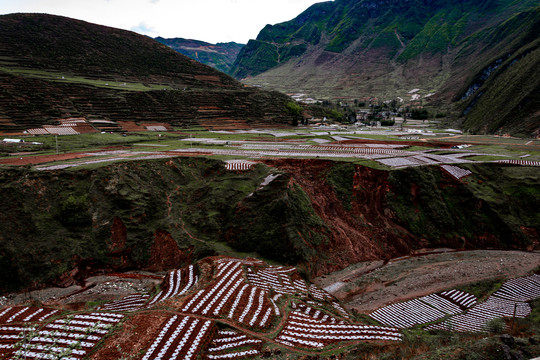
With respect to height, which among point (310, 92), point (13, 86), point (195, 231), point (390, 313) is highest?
point (310, 92)

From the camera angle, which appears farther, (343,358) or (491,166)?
(491,166)

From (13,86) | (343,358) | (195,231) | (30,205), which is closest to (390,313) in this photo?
(343,358)

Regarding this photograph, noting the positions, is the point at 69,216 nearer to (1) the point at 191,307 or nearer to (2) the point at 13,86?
(1) the point at 191,307

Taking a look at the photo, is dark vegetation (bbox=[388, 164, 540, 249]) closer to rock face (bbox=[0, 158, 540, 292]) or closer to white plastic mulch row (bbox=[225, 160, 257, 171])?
rock face (bbox=[0, 158, 540, 292])

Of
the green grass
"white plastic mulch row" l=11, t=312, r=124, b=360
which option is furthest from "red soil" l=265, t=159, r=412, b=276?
the green grass

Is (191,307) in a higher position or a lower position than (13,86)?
lower

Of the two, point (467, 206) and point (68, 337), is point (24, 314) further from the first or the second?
point (467, 206)
